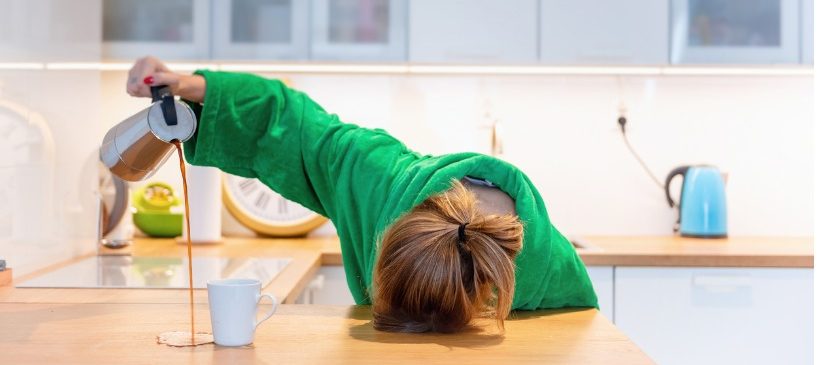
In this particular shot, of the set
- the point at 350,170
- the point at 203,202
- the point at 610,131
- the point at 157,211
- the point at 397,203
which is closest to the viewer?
the point at 397,203

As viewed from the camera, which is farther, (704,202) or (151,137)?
(704,202)

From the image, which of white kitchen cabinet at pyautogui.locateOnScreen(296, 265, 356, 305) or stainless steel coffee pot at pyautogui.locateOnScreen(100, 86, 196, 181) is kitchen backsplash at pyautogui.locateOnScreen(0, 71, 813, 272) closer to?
white kitchen cabinet at pyautogui.locateOnScreen(296, 265, 356, 305)

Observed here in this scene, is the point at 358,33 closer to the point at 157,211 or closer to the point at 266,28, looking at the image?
the point at 266,28

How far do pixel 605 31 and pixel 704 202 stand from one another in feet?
2.05

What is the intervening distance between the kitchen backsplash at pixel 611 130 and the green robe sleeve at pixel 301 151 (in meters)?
1.34

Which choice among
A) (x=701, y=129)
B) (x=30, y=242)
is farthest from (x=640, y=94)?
(x=30, y=242)

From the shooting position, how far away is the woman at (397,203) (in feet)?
4.29

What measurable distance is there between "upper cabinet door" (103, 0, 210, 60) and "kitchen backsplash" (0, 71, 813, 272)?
358 millimetres

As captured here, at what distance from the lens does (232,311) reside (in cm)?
125

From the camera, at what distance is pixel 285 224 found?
3.01 meters

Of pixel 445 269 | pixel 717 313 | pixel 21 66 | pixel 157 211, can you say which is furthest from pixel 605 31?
pixel 445 269

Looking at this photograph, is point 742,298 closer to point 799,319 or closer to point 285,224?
point 799,319

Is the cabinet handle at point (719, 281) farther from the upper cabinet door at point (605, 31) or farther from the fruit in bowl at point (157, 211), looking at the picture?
the fruit in bowl at point (157, 211)

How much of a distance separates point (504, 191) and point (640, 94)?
1746mm
